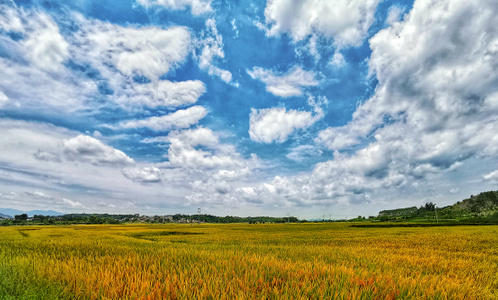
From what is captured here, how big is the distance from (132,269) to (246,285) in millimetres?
3169

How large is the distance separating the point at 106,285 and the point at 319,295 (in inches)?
161

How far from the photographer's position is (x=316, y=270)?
5734 mm

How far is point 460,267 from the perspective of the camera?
8.42 m

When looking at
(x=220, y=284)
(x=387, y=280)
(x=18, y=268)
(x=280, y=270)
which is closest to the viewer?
(x=220, y=284)

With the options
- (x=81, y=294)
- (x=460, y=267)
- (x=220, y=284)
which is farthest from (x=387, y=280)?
(x=81, y=294)

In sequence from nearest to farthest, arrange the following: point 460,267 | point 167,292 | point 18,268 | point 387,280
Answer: point 167,292, point 387,280, point 18,268, point 460,267

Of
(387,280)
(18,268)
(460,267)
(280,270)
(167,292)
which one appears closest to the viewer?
(167,292)

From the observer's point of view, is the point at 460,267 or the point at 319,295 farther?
the point at 460,267

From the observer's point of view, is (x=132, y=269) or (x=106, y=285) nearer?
(x=106, y=285)

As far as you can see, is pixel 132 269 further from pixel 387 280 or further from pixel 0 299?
pixel 387 280

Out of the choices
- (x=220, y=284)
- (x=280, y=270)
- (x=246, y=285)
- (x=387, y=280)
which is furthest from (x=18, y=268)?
(x=387, y=280)

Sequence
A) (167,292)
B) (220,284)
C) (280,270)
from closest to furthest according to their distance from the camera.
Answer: (167,292), (220,284), (280,270)

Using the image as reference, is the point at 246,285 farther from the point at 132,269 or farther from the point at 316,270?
the point at 132,269

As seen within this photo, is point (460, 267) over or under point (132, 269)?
under
